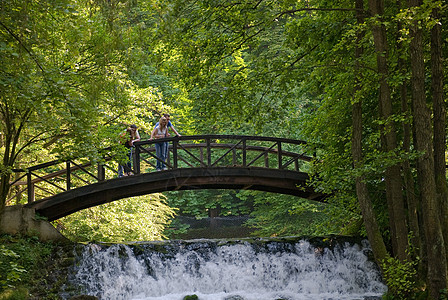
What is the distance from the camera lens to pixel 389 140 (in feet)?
31.6

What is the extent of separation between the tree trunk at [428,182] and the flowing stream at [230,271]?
4448mm

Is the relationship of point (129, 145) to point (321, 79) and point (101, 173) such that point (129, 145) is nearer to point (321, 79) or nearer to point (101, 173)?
point (101, 173)

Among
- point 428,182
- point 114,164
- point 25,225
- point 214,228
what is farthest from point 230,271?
point 214,228

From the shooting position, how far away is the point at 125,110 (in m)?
15.5

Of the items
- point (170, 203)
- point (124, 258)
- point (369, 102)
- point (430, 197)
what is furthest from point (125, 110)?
point (170, 203)

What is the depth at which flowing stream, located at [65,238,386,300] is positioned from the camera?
1297cm

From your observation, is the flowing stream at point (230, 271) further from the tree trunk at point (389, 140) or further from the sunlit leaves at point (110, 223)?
the tree trunk at point (389, 140)

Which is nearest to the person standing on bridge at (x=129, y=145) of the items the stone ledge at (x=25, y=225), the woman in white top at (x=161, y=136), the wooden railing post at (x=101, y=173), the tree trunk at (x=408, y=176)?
the wooden railing post at (x=101, y=173)

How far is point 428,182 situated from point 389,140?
147 cm

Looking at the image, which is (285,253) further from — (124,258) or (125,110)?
(125,110)

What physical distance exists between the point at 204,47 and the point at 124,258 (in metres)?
6.28

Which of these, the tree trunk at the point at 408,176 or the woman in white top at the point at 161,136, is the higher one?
the woman in white top at the point at 161,136

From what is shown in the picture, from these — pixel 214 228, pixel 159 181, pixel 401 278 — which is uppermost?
pixel 159 181

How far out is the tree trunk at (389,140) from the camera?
9.21 meters
